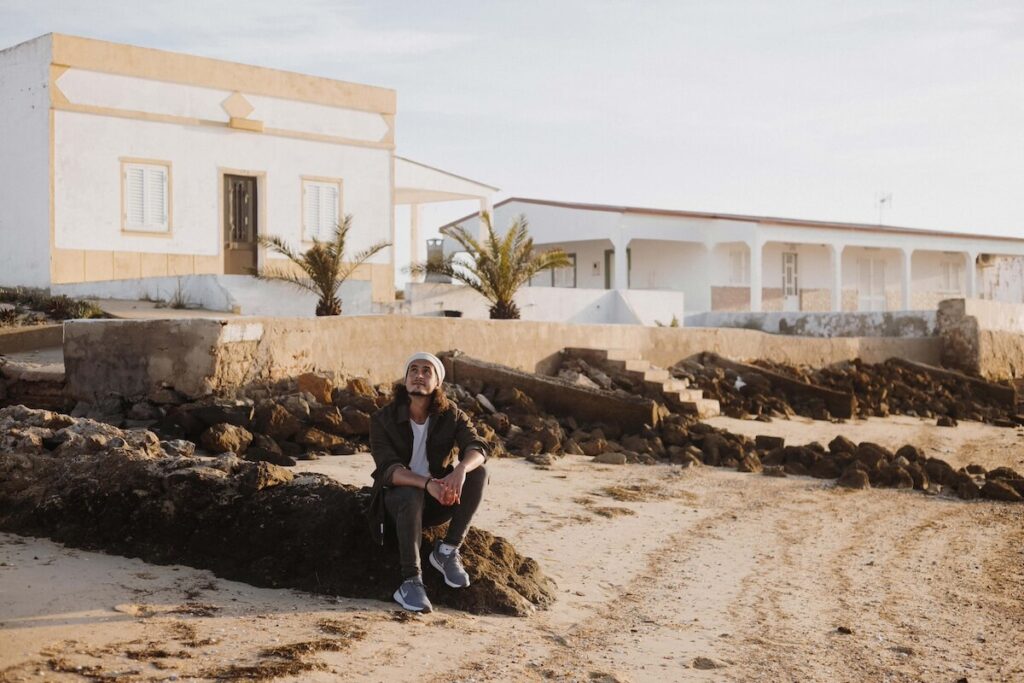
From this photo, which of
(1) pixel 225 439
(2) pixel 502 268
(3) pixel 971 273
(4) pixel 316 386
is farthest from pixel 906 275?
(1) pixel 225 439

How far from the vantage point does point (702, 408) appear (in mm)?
14688

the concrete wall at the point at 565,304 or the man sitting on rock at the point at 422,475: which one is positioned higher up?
the concrete wall at the point at 565,304

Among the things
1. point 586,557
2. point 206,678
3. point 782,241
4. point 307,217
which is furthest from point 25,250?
point 782,241

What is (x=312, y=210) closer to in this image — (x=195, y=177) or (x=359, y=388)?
(x=195, y=177)

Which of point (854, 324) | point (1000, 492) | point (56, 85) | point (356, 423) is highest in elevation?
point (56, 85)

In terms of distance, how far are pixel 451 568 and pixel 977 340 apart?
1927 centimetres

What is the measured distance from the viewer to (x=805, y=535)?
844 centimetres

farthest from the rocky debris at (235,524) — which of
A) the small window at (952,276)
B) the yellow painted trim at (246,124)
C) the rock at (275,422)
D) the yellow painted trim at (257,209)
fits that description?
the small window at (952,276)

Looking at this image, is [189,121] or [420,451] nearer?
[420,451]

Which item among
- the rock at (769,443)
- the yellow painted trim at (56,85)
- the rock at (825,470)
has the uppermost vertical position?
the yellow painted trim at (56,85)

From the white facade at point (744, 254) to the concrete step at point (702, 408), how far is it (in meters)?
15.6

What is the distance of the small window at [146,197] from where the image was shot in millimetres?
20484

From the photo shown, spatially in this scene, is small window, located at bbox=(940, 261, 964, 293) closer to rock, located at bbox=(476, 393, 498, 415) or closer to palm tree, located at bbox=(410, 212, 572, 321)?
palm tree, located at bbox=(410, 212, 572, 321)

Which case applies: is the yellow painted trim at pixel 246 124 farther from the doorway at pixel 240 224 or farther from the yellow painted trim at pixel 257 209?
the doorway at pixel 240 224
